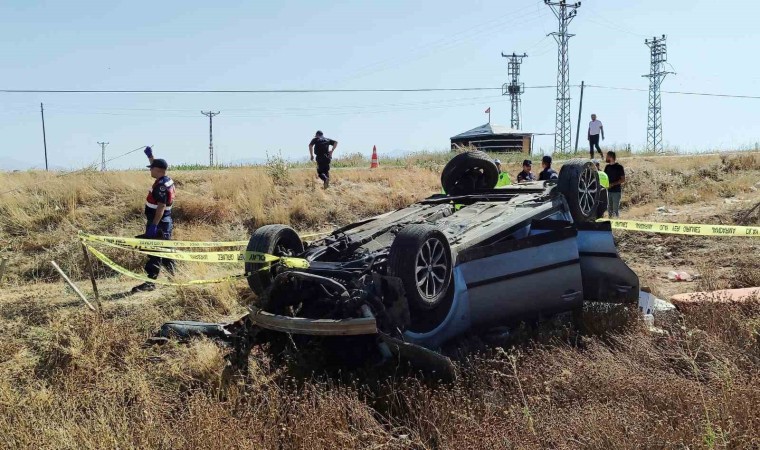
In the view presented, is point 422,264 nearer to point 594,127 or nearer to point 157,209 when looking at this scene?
point 157,209

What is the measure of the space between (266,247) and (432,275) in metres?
1.47

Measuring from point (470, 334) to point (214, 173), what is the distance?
34.9ft

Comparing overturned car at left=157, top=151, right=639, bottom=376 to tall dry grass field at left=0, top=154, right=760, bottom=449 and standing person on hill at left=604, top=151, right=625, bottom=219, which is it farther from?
standing person on hill at left=604, top=151, right=625, bottom=219

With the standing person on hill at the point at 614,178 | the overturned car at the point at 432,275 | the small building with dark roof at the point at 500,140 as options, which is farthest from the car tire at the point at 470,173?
the small building with dark roof at the point at 500,140

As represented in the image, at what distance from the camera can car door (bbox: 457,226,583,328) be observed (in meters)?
5.00

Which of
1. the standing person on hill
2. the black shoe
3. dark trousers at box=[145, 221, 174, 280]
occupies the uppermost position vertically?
the standing person on hill

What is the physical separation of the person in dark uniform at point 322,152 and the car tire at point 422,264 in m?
9.49

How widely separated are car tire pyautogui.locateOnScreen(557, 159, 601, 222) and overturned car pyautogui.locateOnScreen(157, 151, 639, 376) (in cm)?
1

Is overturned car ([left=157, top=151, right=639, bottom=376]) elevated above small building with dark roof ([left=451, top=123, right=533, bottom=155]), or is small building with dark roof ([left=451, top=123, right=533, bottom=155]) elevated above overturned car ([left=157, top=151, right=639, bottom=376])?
small building with dark roof ([left=451, top=123, right=533, bottom=155])

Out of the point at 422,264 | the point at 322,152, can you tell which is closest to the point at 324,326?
the point at 422,264

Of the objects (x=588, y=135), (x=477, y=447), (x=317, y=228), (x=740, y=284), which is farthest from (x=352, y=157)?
(x=477, y=447)

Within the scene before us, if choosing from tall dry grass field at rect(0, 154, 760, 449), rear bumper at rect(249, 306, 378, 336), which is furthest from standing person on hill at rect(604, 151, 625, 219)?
rear bumper at rect(249, 306, 378, 336)

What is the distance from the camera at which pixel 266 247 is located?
5.30m

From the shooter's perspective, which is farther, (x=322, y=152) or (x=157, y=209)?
(x=322, y=152)
